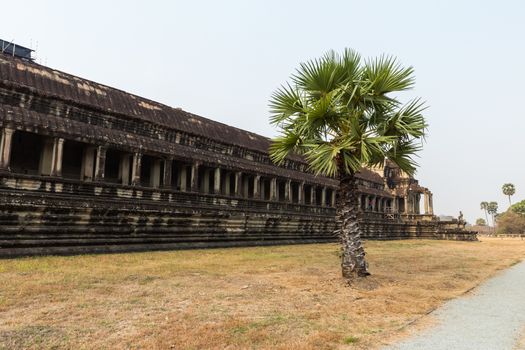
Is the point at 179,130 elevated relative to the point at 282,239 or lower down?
elevated

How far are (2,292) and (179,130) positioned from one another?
1544cm

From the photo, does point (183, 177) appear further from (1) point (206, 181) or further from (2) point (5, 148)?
(2) point (5, 148)

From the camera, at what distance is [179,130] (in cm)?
2167

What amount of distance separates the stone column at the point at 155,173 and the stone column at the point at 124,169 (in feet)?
5.45

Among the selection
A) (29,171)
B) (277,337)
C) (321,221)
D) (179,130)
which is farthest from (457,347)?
(321,221)

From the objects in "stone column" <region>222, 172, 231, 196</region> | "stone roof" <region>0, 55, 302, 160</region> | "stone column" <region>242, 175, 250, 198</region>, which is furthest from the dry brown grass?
"stone column" <region>242, 175, 250, 198</region>

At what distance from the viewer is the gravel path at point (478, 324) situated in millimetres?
4945

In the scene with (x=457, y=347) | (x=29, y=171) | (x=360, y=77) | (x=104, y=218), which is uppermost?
(x=360, y=77)

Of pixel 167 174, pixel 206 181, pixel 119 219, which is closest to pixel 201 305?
pixel 119 219

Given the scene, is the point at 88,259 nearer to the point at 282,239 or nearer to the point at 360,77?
the point at 360,77

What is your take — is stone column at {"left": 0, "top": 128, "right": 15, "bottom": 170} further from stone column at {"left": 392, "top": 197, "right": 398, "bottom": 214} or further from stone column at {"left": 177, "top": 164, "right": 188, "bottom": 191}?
stone column at {"left": 392, "top": 197, "right": 398, "bottom": 214}

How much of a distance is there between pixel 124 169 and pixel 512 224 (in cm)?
9028

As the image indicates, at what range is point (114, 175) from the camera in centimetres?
2000

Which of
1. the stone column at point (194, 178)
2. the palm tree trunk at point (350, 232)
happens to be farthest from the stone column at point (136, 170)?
the palm tree trunk at point (350, 232)
